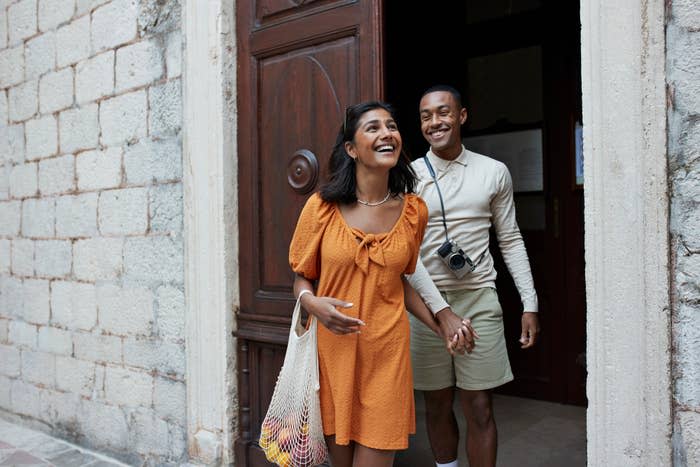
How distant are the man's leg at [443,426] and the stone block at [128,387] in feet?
6.23

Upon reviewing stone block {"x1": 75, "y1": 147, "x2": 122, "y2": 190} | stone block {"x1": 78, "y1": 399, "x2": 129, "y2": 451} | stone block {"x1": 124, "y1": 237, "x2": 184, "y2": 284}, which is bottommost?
stone block {"x1": 78, "y1": 399, "x2": 129, "y2": 451}

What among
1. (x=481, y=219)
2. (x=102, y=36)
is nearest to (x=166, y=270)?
(x=102, y=36)

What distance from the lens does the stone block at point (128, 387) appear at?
12.7 ft

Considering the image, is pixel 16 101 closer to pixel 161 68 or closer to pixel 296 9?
pixel 161 68

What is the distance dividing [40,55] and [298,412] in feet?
12.5

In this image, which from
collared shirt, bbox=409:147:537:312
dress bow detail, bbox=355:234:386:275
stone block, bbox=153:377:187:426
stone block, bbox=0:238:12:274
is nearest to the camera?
dress bow detail, bbox=355:234:386:275

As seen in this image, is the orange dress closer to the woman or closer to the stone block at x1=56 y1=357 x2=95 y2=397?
the woman

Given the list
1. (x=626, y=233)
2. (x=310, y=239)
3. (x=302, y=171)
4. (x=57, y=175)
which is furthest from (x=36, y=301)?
(x=626, y=233)

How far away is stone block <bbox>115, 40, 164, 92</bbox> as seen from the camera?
12.4ft

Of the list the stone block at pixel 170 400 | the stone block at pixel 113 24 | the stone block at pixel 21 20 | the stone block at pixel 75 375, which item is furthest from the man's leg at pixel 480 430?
the stone block at pixel 21 20

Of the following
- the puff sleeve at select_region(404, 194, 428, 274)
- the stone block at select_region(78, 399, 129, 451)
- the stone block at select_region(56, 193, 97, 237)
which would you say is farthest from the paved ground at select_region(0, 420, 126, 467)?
the puff sleeve at select_region(404, 194, 428, 274)

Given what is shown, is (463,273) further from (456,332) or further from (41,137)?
(41,137)

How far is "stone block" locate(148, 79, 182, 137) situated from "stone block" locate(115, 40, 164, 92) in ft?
0.32

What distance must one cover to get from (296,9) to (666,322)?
2.31 meters
